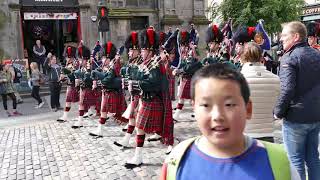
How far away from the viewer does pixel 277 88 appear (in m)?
3.45

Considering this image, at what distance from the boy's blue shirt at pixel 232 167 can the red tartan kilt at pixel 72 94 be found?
26.4 feet

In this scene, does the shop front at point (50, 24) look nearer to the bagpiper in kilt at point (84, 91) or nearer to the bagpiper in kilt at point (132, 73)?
the bagpiper in kilt at point (84, 91)

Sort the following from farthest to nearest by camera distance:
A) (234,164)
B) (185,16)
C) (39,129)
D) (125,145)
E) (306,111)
A: (185,16) → (39,129) → (125,145) → (306,111) → (234,164)

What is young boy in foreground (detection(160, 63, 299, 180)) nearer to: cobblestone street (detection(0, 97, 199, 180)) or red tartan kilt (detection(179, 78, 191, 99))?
cobblestone street (detection(0, 97, 199, 180))

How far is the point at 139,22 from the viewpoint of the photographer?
19578mm

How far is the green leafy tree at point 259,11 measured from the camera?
62.6 ft

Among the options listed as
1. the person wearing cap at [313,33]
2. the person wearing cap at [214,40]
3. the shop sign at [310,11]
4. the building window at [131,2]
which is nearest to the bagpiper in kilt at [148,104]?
the person wearing cap at [214,40]

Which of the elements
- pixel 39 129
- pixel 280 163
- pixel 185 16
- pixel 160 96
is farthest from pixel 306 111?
pixel 185 16

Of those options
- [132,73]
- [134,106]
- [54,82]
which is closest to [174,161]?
[132,73]

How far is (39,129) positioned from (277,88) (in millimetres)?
6657

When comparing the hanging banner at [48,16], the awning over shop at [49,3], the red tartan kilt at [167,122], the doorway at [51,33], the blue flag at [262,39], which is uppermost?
the awning over shop at [49,3]

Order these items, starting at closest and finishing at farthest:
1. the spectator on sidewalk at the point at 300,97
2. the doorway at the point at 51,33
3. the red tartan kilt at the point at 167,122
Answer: the spectator on sidewalk at the point at 300,97, the red tartan kilt at the point at 167,122, the doorway at the point at 51,33

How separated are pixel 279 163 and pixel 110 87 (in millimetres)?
6143

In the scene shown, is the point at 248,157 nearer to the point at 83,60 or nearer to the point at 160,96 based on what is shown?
the point at 160,96
